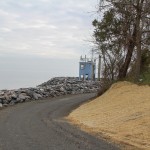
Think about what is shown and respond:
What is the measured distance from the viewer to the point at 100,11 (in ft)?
96.4

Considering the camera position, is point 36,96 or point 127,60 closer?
point 127,60

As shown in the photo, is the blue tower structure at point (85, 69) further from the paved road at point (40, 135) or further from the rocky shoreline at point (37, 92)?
the paved road at point (40, 135)

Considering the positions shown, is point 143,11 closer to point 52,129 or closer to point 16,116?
point 16,116

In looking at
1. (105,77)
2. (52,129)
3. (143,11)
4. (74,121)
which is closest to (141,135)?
(52,129)

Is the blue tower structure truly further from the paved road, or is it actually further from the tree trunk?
the paved road

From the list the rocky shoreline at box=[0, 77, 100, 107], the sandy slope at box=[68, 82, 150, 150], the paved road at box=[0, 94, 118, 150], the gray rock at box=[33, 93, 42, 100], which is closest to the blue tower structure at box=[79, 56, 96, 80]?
the rocky shoreline at box=[0, 77, 100, 107]

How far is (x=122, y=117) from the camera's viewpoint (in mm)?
17688

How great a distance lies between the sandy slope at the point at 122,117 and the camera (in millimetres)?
14274

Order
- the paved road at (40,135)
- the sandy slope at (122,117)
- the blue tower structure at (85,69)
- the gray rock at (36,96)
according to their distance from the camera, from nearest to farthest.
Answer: the paved road at (40,135) → the sandy slope at (122,117) → the gray rock at (36,96) → the blue tower structure at (85,69)

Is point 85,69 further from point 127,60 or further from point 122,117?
point 122,117

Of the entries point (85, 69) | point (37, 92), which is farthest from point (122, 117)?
point (85, 69)

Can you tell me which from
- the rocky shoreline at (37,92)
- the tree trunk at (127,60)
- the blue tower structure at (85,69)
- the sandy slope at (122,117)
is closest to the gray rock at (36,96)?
the rocky shoreline at (37,92)

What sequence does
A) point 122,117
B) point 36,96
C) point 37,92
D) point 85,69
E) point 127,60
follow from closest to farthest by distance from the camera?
point 122,117, point 127,60, point 36,96, point 37,92, point 85,69

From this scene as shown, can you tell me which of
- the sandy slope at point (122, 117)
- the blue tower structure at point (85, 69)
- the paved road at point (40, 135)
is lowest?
the paved road at point (40, 135)
